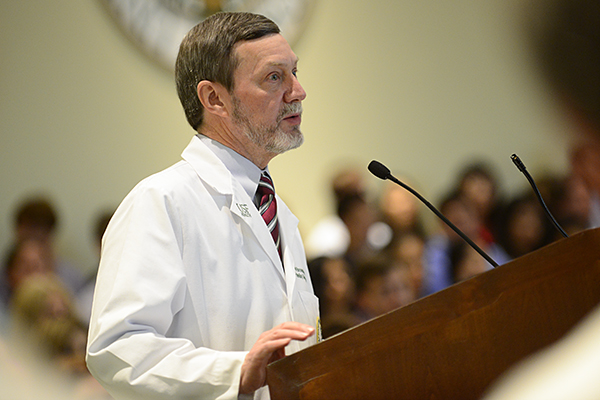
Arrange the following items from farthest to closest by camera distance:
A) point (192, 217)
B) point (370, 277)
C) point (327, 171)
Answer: point (327, 171)
point (370, 277)
point (192, 217)

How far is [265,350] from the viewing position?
1131 mm

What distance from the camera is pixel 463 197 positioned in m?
4.63

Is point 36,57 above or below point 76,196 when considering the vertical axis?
above

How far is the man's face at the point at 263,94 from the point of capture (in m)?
1.73

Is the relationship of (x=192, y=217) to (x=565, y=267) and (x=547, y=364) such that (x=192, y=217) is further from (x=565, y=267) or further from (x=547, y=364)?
(x=547, y=364)

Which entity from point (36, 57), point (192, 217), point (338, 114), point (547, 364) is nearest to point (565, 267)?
point (547, 364)

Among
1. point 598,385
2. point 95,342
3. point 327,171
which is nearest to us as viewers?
point 598,385

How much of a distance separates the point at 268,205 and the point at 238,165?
14 centimetres

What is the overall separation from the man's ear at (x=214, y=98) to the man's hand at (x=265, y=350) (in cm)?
78

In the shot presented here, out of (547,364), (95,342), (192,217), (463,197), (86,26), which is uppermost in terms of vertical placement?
(86,26)

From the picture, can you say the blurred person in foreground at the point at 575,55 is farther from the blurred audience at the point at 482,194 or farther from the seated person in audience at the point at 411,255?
the seated person in audience at the point at 411,255

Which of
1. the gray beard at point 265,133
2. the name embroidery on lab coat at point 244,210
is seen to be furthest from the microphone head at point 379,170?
the name embroidery on lab coat at point 244,210

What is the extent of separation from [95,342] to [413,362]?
0.65 meters

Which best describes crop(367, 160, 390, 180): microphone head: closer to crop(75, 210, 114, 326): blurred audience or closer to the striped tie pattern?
the striped tie pattern
